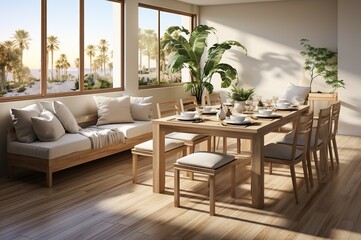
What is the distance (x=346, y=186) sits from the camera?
185 inches

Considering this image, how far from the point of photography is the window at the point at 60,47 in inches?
209

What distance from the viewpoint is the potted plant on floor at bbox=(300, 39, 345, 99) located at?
829cm

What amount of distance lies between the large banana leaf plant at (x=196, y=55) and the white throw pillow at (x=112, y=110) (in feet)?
6.50

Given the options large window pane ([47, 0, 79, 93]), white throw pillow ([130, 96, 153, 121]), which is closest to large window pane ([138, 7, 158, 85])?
white throw pillow ([130, 96, 153, 121])

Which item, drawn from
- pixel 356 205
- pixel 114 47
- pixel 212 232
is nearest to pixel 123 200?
pixel 212 232

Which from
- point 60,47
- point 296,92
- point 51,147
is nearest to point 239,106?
point 51,147

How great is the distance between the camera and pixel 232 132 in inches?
160

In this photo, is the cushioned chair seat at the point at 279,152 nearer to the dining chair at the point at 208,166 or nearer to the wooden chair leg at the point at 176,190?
the dining chair at the point at 208,166

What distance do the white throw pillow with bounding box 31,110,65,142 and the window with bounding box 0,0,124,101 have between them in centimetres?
58

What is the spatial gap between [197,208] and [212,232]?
0.59m

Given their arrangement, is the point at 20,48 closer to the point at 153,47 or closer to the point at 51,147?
the point at 51,147

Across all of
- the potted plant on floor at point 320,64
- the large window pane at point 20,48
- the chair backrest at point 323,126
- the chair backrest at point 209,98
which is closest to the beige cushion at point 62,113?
the large window pane at point 20,48

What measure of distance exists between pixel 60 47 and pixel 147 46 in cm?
234

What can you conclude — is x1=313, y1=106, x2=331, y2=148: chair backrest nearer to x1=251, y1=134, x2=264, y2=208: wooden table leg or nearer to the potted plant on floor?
x1=251, y1=134, x2=264, y2=208: wooden table leg
